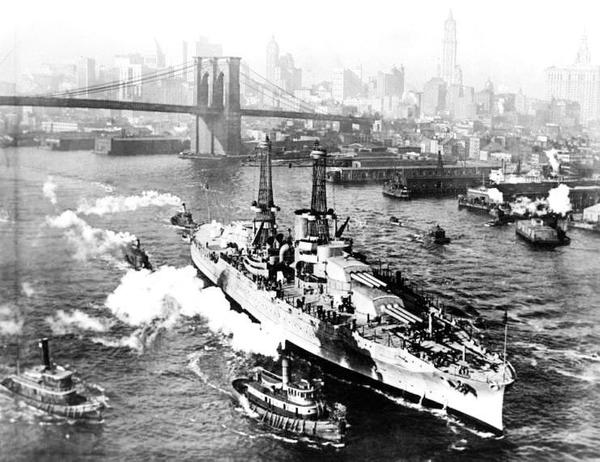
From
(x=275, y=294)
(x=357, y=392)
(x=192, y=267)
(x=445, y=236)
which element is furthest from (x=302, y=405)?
(x=445, y=236)

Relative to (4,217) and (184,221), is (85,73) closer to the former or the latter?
(184,221)

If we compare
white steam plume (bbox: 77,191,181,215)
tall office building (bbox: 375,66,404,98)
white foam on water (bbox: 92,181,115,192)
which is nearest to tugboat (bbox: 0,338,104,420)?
white steam plume (bbox: 77,191,181,215)

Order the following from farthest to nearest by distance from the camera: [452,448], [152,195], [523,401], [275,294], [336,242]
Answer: [152,195], [336,242], [275,294], [523,401], [452,448]

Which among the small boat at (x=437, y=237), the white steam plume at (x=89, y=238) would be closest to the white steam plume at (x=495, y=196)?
the small boat at (x=437, y=237)

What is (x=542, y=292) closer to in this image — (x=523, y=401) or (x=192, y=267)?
(x=523, y=401)

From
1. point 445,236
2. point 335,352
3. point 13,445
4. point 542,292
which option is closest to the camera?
point 13,445

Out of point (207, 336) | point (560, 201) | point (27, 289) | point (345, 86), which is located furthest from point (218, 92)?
point (207, 336)

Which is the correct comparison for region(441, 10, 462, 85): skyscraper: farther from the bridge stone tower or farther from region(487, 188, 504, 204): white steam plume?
the bridge stone tower
